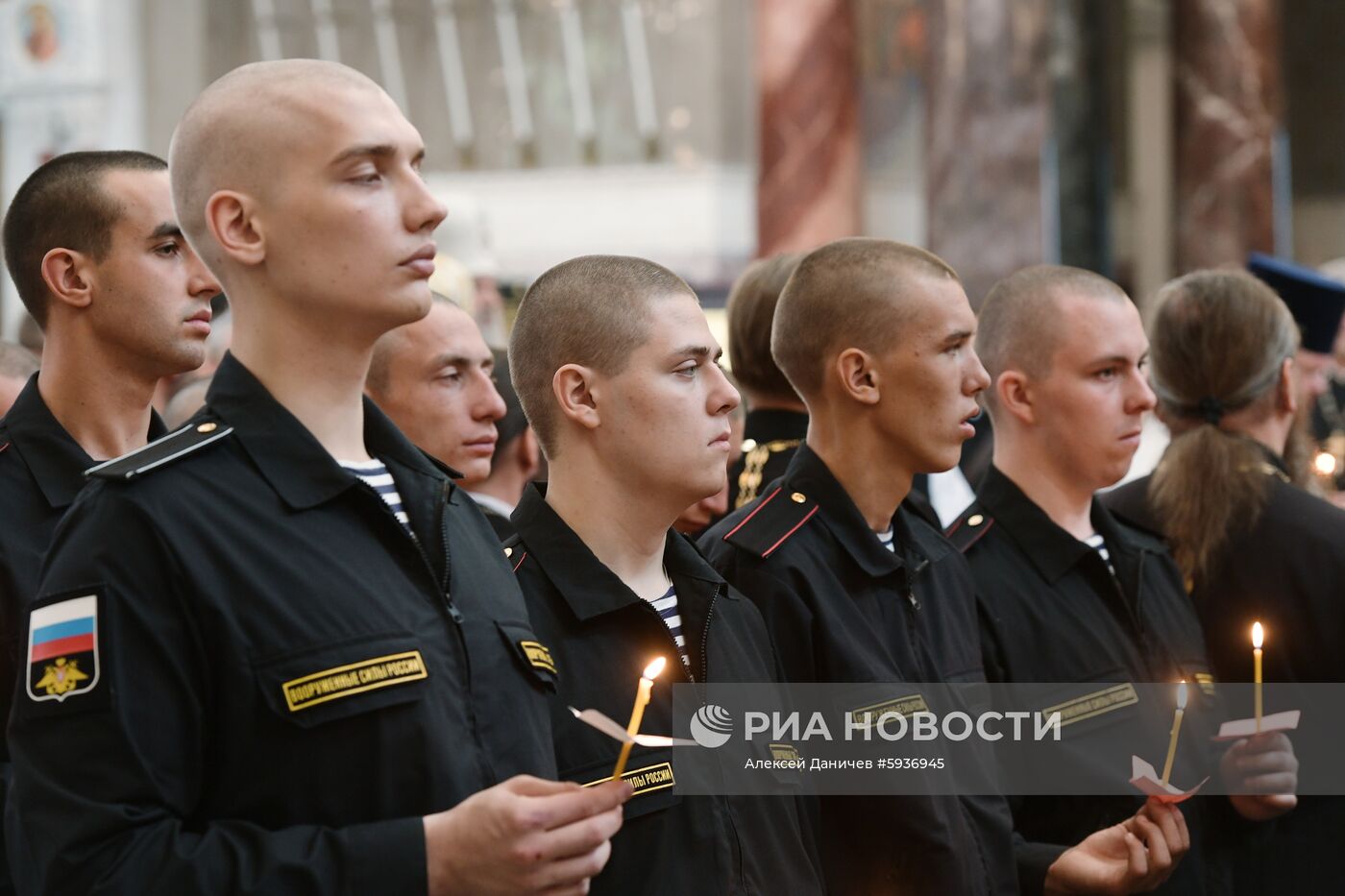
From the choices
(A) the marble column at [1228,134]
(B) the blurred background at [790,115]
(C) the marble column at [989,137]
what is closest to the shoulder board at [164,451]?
(B) the blurred background at [790,115]

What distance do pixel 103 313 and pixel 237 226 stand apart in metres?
0.82

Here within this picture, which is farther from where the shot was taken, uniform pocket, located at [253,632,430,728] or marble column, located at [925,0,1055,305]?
marble column, located at [925,0,1055,305]

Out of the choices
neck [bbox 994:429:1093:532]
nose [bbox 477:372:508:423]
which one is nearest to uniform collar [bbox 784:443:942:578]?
neck [bbox 994:429:1093:532]

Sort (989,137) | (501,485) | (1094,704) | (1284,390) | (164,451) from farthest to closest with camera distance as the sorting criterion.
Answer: (989,137)
(501,485)
(1284,390)
(1094,704)
(164,451)

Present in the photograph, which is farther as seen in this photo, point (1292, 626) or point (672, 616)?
point (1292, 626)

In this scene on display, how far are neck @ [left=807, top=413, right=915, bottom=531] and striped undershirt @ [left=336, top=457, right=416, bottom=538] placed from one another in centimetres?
115

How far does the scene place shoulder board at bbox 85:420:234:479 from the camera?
1826 mm

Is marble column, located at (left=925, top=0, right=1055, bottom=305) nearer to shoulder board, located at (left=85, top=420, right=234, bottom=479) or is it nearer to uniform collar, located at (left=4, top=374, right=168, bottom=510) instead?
uniform collar, located at (left=4, top=374, right=168, bottom=510)

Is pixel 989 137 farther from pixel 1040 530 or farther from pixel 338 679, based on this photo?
pixel 338 679

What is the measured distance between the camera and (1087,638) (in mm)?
3242

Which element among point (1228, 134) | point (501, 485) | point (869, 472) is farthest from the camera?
point (1228, 134)

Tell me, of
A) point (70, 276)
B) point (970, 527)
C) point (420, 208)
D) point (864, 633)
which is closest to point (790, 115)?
point (970, 527)

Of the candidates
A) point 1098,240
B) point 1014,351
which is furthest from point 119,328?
point 1098,240

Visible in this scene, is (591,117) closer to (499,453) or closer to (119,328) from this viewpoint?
(499,453)
